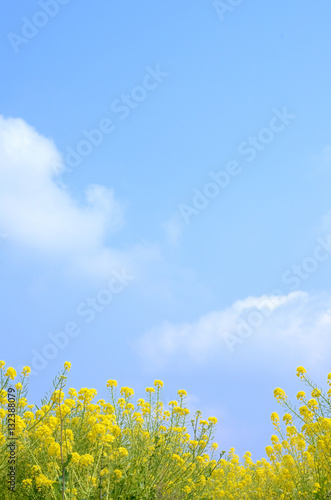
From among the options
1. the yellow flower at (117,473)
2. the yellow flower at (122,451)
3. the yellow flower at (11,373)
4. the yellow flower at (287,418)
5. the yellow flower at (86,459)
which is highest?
the yellow flower at (11,373)

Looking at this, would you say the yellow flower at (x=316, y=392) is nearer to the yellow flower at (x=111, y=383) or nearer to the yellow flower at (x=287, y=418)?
the yellow flower at (x=287, y=418)

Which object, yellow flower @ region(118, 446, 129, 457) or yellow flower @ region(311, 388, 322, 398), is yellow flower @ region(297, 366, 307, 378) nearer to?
yellow flower @ region(311, 388, 322, 398)

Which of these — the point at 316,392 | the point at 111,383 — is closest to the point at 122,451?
the point at 111,383

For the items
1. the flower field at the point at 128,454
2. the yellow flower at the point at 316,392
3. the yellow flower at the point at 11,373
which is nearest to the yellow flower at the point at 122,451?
the flower field at the point at 128,454

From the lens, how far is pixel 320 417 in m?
5.36

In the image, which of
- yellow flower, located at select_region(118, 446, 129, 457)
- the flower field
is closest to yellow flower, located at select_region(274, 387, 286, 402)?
the flower field

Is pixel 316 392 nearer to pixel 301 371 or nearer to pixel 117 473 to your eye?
pixel 301 371

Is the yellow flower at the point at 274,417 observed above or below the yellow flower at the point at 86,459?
above

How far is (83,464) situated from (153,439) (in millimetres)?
1311

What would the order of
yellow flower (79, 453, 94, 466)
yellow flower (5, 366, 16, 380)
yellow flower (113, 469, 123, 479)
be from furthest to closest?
yellow flower (5, 366, 16, 380), yellow flower (113, 469, 123, 479), yellow flower (79, 453, 94, 466)

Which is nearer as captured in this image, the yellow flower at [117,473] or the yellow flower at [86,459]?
the yellow flower at [86,459]

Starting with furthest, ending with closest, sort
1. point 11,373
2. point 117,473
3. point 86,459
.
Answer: point 11,373
point 117,473
point 86,459

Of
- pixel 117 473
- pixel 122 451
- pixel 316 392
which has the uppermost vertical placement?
pixel 316 392

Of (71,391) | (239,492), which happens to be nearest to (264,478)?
(239,492)
